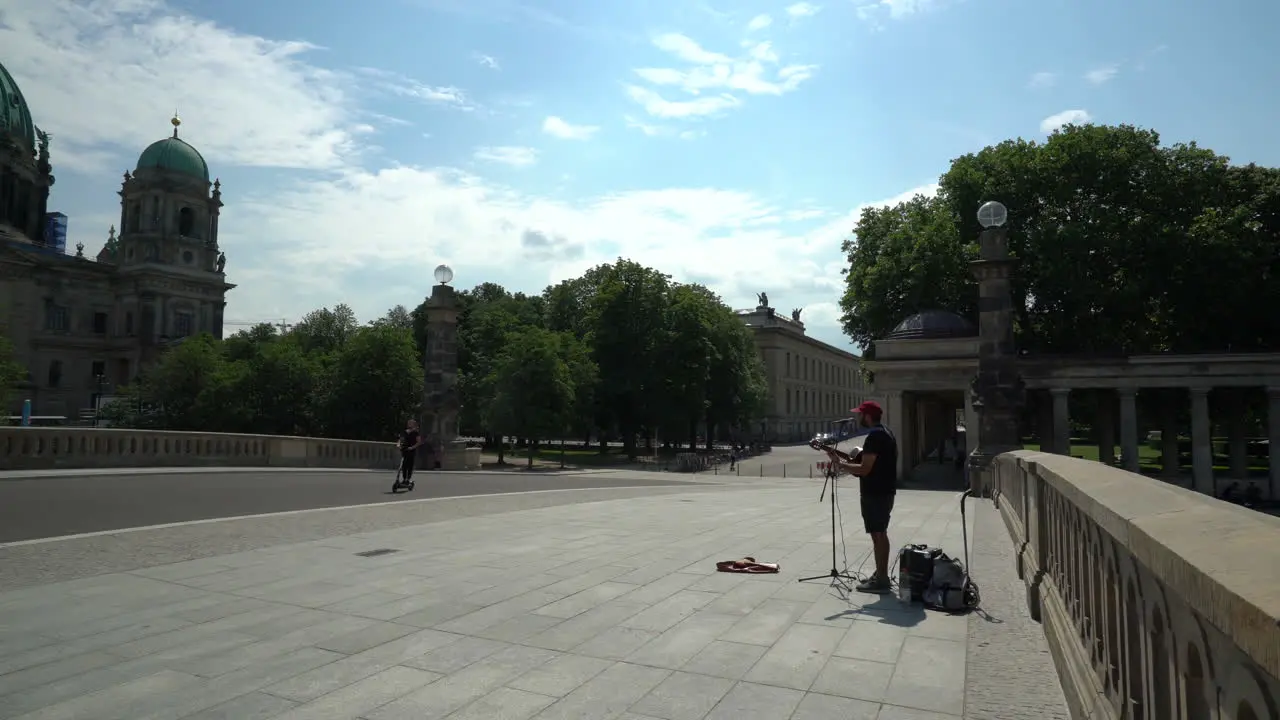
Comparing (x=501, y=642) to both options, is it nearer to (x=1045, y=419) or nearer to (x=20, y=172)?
(x=1045, y=419)

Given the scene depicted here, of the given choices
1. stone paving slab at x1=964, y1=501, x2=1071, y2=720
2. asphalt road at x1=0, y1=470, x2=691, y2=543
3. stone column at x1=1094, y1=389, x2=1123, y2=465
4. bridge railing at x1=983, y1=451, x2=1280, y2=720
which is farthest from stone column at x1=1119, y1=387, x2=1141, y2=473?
bridge railing at x1=983, y1=451, x2=1280, y2=720

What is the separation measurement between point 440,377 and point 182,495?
13.4 m

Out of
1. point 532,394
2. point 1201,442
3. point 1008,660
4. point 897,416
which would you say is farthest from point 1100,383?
point 1008,660

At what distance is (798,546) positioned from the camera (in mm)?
10148

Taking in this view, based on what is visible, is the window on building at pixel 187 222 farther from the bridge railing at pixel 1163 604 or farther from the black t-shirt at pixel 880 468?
the bridge railing at pixel 1163 604

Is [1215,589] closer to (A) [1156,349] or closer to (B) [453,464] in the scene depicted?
(B) [453,464]

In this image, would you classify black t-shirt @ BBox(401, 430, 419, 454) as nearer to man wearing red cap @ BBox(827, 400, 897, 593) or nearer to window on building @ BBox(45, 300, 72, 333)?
man wearing red cap @ BBox(827, 400, 897, 593)

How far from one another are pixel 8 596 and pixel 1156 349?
156ft

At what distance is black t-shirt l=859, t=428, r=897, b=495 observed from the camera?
7457 millimetres

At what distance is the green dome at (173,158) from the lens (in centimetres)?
8038

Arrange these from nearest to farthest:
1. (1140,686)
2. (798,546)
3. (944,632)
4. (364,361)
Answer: (1140,686)
(944,632)
(798,546)
(364,361)

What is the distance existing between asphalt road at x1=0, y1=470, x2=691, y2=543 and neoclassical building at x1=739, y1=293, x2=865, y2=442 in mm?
63553

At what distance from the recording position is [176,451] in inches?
902

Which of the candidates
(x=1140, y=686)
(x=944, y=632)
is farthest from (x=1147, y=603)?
(x=944, y=632)
